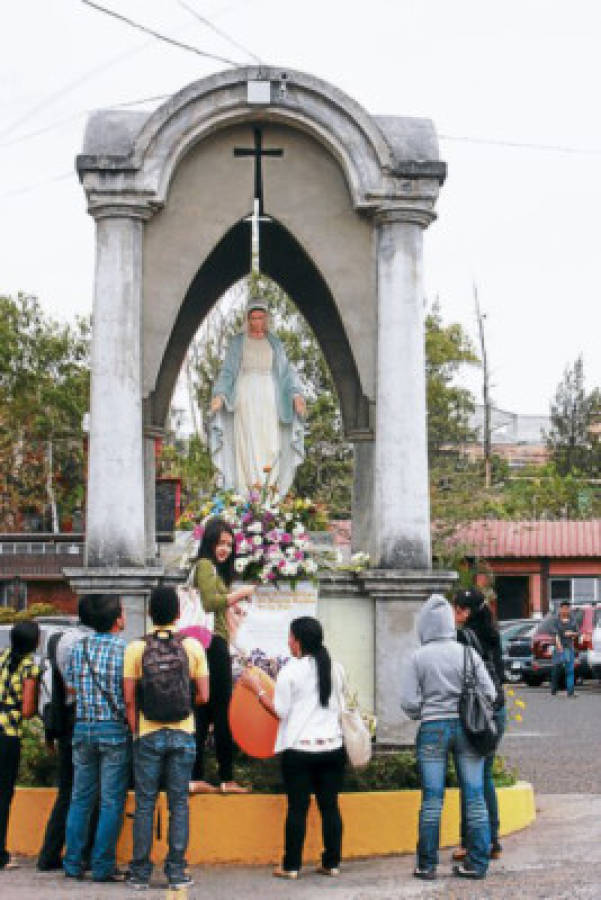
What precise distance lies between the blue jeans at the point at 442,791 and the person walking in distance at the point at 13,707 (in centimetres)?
257

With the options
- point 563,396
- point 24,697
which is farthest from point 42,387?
point 24,697

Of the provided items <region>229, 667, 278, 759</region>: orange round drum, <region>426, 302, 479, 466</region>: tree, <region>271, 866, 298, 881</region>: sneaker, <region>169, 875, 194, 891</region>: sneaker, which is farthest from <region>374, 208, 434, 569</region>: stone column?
<region>426, 302, 479, 466</region>: tree

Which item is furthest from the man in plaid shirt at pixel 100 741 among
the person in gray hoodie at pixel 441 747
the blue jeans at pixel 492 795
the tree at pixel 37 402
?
the tree at pixel 37 402

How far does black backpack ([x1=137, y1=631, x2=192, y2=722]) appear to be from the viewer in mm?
9156

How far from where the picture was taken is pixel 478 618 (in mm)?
10414

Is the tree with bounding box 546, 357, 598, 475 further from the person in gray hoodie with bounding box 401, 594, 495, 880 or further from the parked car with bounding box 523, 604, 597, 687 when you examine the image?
the person in gray hoodie with bounding box 401, 594, 495, 880

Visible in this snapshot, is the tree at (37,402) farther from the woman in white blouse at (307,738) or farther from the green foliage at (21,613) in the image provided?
the woman in white blouse at (307,738)

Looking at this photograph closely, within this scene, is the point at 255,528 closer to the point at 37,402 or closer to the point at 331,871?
the point at 331,871

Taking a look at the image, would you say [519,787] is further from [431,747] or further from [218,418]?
[218,418]

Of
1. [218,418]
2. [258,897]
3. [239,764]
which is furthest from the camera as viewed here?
[218,418]

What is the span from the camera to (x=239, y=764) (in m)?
11.1

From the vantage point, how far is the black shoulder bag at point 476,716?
973 centimetres

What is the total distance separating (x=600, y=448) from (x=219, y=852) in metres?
65.0

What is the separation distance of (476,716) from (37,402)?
4671cm
